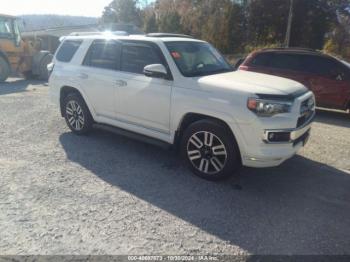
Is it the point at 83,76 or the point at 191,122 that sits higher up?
the point at 83,76

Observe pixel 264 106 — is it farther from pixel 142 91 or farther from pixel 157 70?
pixel 142 91

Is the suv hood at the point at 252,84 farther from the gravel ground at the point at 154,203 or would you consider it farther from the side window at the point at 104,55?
the side window at the point at 104,55

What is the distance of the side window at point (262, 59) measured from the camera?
29.7 ft

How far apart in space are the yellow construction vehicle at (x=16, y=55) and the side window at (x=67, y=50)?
27.8 feet

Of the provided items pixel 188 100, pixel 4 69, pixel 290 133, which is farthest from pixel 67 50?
pixel 4 69

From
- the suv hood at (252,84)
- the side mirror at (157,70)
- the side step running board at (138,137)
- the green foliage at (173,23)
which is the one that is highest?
the green foliage at (173,23)

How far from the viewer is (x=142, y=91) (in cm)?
482

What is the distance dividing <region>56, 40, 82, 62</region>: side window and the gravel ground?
165 centimetres

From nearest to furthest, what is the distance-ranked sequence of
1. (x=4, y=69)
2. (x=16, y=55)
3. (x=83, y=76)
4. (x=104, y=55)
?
(x=104, y=55)
(x=83, y=76)
(x=4, y=69)
(x=16, y=55)

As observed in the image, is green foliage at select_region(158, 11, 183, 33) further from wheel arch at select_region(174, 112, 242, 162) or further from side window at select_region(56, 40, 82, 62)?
wheel arch at select_region(174, 112, 242, 162)

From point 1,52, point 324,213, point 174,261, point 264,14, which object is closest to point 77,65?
point 174,261

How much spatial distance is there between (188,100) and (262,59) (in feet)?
18.3

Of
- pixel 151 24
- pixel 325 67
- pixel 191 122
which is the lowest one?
pixel 191 122

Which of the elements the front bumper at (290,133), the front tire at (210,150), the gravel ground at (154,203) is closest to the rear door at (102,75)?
the gravel ground at (154,203)
